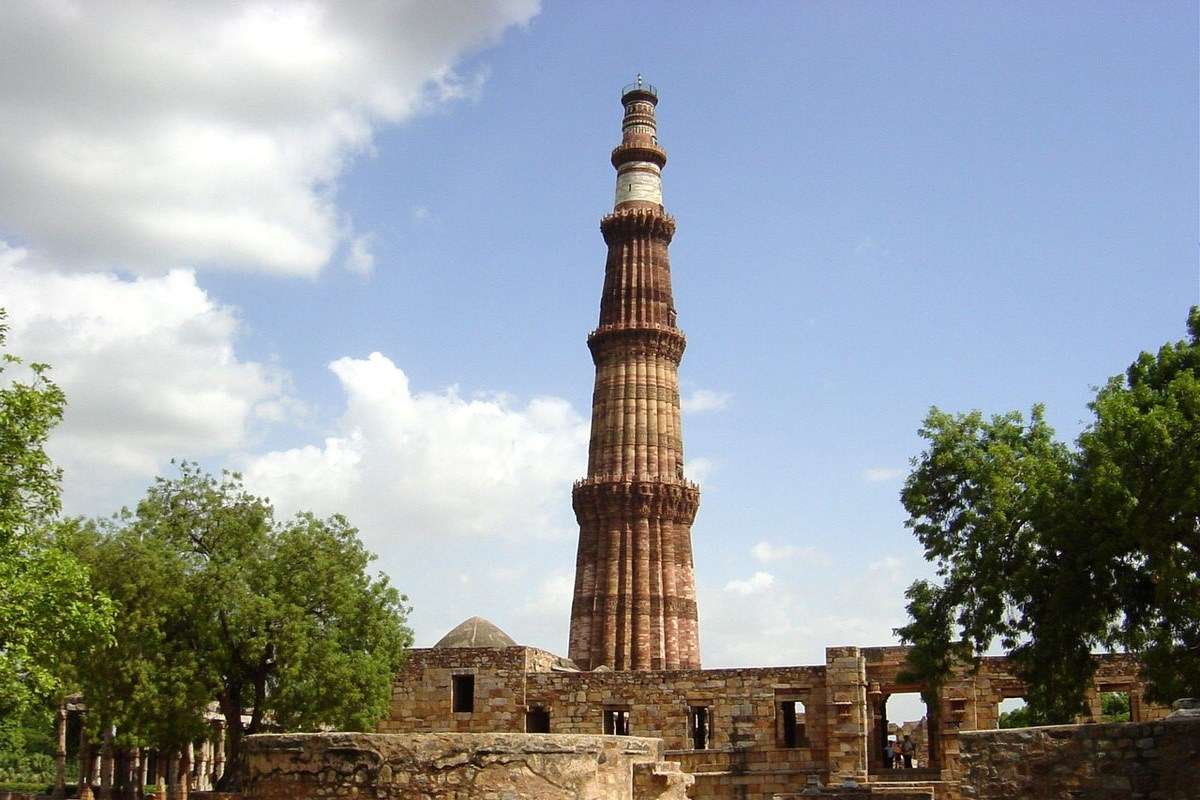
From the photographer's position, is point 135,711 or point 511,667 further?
point 511,667

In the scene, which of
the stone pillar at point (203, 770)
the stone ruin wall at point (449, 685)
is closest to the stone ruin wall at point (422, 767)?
the stone ruin wall at point (449, 685)

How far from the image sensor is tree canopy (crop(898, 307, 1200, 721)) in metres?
16.3

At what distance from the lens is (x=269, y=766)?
27.7ft

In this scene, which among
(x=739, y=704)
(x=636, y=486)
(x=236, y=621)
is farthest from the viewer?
(x=636, y=486)

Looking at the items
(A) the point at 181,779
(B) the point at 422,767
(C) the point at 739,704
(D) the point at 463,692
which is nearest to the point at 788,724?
(C) the point at 739,704

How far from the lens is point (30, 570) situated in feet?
53.1

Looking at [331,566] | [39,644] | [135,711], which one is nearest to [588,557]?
[331,566]

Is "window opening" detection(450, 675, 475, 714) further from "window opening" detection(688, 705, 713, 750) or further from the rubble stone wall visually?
the rubble stone wall

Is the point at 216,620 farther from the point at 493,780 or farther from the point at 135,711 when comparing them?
the point at 493,780

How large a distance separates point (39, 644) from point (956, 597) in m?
13.6

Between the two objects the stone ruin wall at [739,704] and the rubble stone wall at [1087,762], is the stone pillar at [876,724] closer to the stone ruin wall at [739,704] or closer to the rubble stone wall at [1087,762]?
the stone ruin wall at [739,704]

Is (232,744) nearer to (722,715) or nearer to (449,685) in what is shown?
(449,685)

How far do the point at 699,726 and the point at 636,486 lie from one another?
404 inches

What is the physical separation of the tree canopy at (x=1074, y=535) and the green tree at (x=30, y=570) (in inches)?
499
